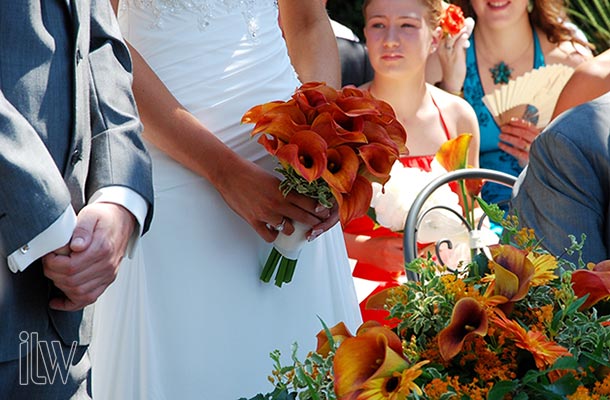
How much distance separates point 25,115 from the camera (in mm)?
1724

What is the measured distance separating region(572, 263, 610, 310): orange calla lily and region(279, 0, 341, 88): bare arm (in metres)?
1.39

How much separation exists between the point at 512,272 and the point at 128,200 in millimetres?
810

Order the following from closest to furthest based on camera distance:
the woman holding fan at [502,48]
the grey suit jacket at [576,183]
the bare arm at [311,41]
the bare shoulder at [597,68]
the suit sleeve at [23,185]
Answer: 1. the suit sleeve at [23,185]
2. the grey suit jacket at [576,183]
3. the bare arm at [311,41]
4. the bare shoulder at [597,68]
5. the woman holding fan at [502,48]

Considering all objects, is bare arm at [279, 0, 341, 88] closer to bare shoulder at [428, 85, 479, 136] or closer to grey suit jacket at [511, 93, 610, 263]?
grey suit jacket at [511, 93, 610, 263]

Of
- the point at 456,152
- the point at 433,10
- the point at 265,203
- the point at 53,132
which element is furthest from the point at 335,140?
the point at 433,10

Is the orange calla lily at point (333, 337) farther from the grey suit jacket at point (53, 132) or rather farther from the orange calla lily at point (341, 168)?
the orange calla lily at point (341, 168)

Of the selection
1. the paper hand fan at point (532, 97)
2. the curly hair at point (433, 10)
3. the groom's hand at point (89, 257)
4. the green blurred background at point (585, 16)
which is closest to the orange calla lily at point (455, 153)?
the curly hair at point (433, 10)

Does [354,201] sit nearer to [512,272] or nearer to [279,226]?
[279,226]

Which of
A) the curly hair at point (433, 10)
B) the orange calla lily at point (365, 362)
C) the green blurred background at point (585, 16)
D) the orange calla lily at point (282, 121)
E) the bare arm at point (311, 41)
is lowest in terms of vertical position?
the green blurred background at point (585, 16)

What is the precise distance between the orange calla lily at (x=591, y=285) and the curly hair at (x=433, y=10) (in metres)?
3.02

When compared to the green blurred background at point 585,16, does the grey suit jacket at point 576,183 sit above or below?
above

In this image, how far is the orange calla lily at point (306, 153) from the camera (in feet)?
6.70

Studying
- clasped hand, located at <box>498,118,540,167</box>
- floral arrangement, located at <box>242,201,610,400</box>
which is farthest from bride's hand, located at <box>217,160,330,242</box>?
clasped hand, located at <box>498,118,540,167</box>

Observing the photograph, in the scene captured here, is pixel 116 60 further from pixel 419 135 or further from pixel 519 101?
pixel 519 101
